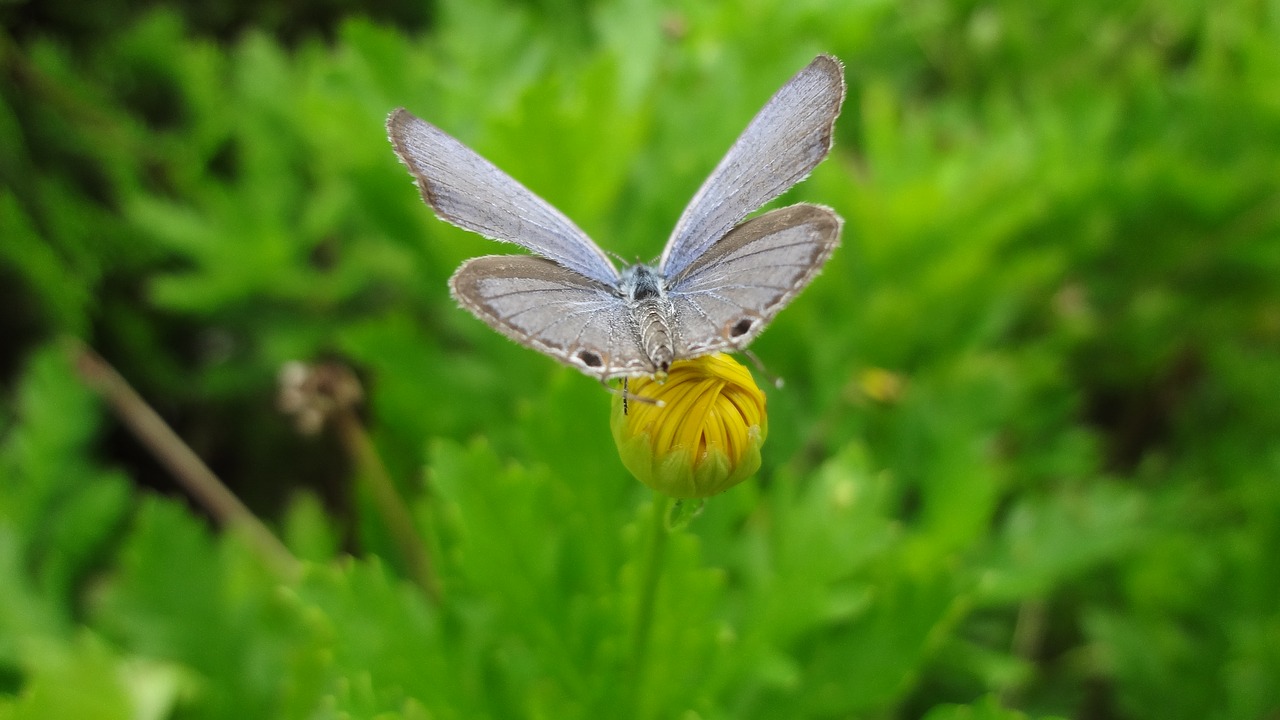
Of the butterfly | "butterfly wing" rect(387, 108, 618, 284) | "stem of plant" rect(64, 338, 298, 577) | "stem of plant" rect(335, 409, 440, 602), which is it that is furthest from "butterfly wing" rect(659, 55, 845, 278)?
"stem of plant" rect(64, 338, 298, 577)

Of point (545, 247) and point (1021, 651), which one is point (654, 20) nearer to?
point (545, 247)

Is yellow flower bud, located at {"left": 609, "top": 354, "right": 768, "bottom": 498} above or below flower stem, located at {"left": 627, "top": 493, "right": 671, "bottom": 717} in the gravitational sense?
above

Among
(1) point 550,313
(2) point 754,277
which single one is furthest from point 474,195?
(2) point 754,277

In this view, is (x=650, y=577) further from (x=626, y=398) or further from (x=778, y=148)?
(x=778, y=148)

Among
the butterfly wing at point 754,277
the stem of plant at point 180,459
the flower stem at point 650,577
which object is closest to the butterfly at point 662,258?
the butterfly wing at point 754,277

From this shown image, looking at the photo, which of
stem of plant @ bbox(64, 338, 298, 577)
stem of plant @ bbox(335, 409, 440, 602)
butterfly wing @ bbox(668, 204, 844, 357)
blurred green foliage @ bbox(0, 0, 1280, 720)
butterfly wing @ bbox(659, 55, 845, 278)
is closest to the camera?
butterfly wing @ bbox(668, 204, 844, 357)

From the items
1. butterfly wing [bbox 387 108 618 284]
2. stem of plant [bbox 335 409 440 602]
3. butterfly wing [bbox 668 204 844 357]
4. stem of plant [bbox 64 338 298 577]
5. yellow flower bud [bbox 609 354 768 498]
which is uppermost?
stem of plant [bbox 64 338 298 577]

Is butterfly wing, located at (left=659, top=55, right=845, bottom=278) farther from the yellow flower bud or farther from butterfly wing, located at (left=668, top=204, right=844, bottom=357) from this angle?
the yellow flower bud

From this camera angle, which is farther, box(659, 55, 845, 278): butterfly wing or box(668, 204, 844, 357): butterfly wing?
box(659, 55, 845, 278): butterfly wing
